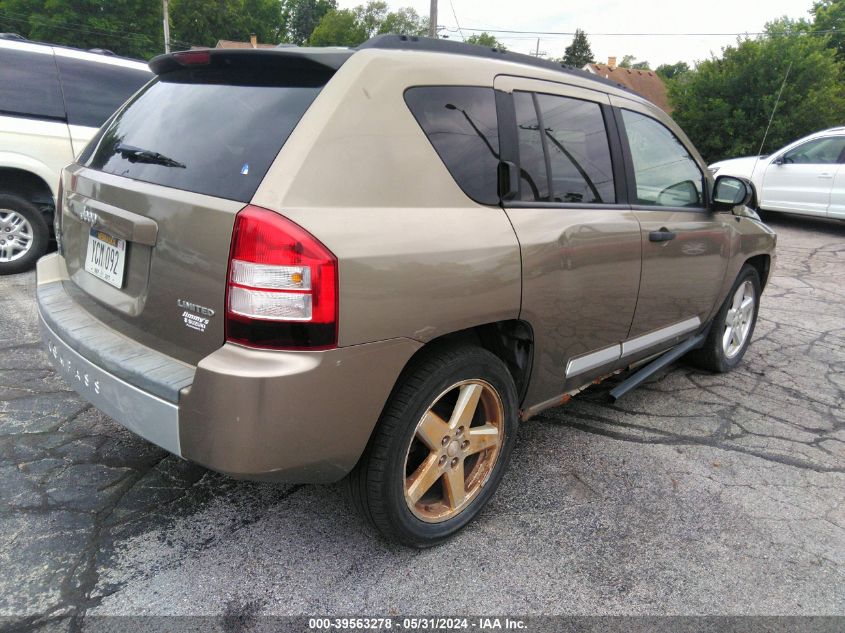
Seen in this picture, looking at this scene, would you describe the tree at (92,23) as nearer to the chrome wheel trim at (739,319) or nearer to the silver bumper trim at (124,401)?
the chrome wheel trim at (739,319)

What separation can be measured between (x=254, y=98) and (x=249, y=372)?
38.3 inches

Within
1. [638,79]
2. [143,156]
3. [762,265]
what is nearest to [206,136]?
[143,156]

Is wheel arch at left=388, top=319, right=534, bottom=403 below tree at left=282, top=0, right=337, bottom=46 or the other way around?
below

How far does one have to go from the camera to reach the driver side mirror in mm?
3746

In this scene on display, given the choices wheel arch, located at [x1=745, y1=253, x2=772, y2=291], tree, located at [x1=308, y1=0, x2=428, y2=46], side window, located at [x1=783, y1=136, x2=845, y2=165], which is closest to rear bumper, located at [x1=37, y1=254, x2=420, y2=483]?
wheel arch, located at [x1=745, y1=253, x2=772, y2=291]

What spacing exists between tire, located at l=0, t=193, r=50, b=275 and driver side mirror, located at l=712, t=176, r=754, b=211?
5.30 metres

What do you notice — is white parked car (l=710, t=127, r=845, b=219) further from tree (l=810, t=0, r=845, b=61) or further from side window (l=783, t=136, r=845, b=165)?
tree (l=810, t=0, r=845, b=61)

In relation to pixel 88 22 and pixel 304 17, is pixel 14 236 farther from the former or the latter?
pixel 304 17

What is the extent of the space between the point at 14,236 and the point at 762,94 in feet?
57.1

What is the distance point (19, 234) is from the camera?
533 cm

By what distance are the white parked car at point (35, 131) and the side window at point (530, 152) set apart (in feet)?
14.5

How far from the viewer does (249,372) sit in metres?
1.78

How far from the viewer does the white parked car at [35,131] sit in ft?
17.1

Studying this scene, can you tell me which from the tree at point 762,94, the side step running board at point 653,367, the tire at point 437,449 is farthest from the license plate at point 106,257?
the tree at point 762,94
